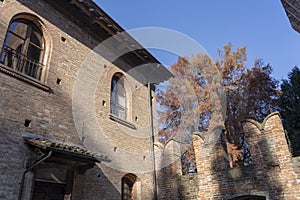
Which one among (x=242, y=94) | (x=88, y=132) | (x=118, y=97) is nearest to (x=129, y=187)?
(x=88, y=132)

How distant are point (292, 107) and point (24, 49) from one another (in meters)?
12.6

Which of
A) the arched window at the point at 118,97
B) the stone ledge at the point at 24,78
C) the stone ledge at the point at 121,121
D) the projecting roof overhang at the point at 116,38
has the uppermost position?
the projecting roof overhang at the point at 116,38

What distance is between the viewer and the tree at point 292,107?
11199mm

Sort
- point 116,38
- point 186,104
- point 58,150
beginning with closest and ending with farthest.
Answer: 1. point 58,150
2. point 116,38
3. point 186,104

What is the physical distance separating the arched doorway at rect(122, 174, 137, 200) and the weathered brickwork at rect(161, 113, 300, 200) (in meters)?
1.63

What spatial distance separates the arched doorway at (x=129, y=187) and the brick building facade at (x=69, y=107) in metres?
0.03

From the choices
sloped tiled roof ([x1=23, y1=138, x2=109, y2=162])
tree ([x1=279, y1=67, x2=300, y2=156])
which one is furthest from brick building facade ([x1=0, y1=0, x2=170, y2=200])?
tree ([x1=279, y1=67, x2=300, y2=156])

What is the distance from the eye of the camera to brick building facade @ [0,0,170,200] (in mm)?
5223

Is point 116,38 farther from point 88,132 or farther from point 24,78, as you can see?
point 24,78

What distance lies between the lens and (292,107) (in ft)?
40.2

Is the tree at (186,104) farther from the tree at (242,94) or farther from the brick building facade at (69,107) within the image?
the brick building facade at (69,107)

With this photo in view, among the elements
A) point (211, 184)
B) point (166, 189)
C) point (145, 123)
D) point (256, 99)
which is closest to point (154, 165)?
point (166, 189)

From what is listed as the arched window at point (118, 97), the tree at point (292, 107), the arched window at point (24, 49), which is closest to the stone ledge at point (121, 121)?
the arched window at point (118, 97)

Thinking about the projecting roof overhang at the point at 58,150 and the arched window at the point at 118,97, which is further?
the arched window at the point at 118,97
